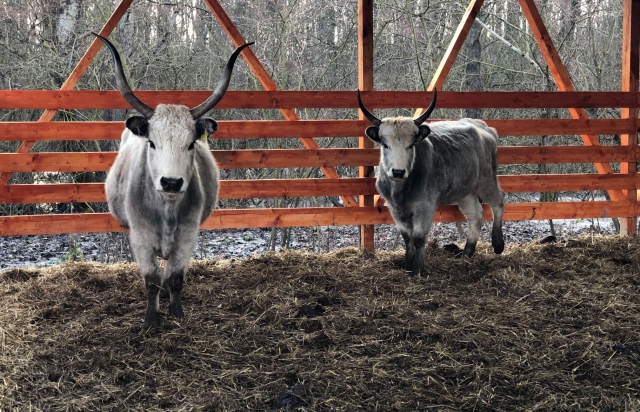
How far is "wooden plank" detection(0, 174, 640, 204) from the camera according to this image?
6258 mm

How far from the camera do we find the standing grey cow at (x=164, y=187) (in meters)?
4.13

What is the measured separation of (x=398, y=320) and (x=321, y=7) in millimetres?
7042

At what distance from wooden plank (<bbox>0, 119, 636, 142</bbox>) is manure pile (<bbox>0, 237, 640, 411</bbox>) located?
1.39 metres

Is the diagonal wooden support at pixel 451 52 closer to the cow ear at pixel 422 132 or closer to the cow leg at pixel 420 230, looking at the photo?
the cow leg at pixel 420 230

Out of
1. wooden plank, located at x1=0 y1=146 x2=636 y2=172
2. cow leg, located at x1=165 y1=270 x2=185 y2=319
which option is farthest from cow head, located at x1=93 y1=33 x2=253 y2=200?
wooden plank, located at x1=0 y1=146 x2=636 y2=172

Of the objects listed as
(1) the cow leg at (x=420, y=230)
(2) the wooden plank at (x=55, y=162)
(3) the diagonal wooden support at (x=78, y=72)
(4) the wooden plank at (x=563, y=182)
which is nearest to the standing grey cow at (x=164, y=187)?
(2) the wooden plank at (x=55, y=162)

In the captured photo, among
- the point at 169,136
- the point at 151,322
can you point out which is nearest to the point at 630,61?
the point at 169,136

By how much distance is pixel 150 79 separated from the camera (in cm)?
1047

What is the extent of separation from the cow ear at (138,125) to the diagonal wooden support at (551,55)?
16.9 ft

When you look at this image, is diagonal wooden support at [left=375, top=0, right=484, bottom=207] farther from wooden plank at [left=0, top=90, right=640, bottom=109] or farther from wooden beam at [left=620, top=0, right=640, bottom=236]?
wooden beam at [left=620, top=0, right=640, bottom=236]

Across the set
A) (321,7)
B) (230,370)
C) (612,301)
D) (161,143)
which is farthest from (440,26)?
(230,370)

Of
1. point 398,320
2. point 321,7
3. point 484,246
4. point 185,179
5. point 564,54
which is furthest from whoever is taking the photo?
point 564,54

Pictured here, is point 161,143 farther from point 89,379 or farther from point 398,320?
point 398,320

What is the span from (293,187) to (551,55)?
3.60 meters
